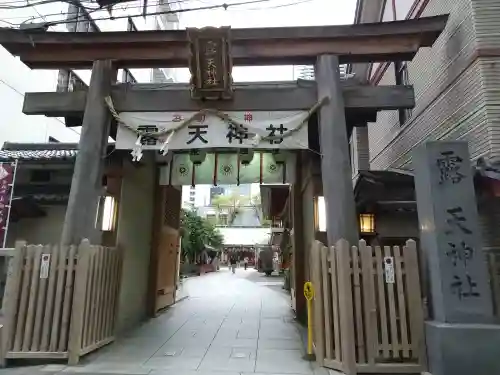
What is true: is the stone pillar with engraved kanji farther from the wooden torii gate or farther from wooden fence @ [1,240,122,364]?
wooden fence @ [1,240,122,364]

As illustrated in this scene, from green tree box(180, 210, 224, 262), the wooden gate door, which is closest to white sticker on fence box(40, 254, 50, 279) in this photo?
the wooden gate door

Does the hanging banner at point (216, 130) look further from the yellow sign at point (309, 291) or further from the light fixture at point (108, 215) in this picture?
the yellow sign at point (309, 291)

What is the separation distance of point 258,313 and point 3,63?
12.1 meters

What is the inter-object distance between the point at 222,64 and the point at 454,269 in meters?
5.23

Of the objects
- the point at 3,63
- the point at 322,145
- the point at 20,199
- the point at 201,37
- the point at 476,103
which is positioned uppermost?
the point at 3,63

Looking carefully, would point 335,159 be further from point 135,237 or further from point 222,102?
point 135,237

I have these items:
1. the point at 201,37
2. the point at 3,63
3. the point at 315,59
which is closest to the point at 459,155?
the point at 315,59

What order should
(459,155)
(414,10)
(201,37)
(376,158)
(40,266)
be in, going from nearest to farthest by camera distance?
(459,155)
(40,266)
(201,37)
(414,10)
(376,158)

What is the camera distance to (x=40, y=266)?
5.82 meters

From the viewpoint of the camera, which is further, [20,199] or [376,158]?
[376,158]

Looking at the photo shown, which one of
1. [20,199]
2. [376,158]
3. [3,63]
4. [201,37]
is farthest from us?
[376,158]

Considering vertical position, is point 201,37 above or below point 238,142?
above

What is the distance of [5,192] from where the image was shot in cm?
812

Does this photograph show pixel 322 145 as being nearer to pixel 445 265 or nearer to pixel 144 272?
pixel 445 265
